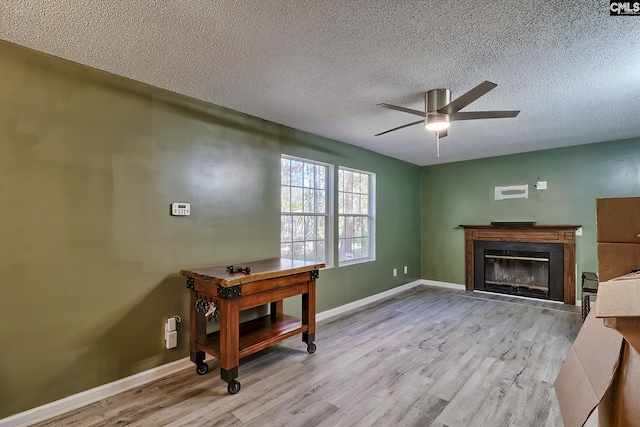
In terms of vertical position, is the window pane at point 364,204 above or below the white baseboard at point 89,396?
above

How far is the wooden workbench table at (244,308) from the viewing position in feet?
7.57

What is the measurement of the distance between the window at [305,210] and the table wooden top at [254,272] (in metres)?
0.78

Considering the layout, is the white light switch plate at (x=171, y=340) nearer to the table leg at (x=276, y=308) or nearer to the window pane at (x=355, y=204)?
the table leg at (x=276, y=308)

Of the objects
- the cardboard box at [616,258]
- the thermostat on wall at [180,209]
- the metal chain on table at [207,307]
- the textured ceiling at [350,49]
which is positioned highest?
the textured ceiling at [350,49]

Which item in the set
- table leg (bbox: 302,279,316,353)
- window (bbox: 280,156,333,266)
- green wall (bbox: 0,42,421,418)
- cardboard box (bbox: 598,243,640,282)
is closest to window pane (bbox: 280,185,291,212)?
window (bbox: 280,156,333,266)

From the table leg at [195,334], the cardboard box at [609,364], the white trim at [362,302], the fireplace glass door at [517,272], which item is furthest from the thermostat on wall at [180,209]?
the fireplace glass door at [517,272]

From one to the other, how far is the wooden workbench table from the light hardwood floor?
0.79ft

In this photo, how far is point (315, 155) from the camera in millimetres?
4035

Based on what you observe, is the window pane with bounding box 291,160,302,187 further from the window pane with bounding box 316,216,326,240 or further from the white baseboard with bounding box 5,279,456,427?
the white baseboard with bounding box 5,279,456,427

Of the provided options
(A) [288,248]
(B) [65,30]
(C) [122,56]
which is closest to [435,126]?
(A) [288,248]

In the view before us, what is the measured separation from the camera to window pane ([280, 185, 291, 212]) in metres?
3.68

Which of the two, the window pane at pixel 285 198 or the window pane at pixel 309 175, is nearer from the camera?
the window pane at pixel 285 198

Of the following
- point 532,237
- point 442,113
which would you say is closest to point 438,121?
point 442,113

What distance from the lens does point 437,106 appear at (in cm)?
263
